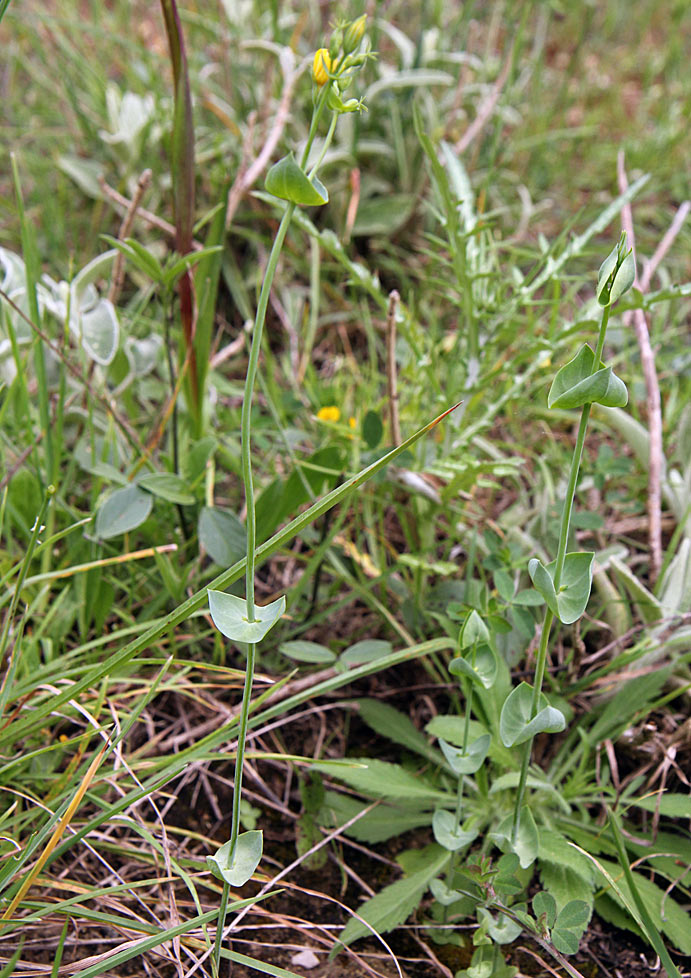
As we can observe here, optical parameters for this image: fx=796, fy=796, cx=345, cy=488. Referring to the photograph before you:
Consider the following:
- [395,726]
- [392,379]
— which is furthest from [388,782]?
[392,379]

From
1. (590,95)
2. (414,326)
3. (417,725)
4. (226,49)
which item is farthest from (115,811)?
(590,95)

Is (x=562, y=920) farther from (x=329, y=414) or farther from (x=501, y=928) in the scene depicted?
(x=329, y=414)

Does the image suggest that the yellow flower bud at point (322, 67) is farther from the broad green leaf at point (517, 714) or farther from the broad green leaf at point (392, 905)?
the broad green leaf at point (392, 905)

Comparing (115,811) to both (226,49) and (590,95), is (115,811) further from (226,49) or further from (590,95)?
(590,95)

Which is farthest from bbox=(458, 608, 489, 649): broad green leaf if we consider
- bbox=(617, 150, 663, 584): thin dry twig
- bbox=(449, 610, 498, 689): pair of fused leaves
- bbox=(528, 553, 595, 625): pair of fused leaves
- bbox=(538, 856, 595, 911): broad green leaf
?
bbox=(617, 150, 663, 584): thin dry twig

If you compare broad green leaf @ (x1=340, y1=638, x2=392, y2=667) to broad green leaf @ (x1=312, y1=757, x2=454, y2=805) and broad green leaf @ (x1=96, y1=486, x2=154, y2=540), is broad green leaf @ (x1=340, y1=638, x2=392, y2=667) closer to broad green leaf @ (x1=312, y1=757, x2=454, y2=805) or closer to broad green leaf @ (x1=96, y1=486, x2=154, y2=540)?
broad green leaf @ (x1=312, y1=757, x2=454, y2=805)

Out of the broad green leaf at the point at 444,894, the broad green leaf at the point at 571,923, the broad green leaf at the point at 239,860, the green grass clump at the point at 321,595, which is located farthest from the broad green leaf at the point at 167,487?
the broad green leaf at the point at 571,923
